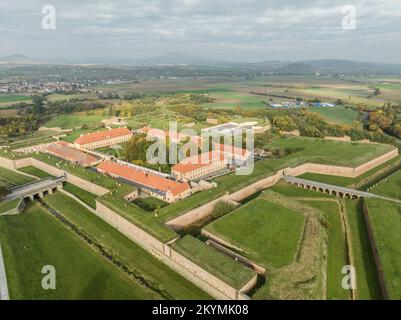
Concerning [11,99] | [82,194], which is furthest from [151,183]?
[11,99]

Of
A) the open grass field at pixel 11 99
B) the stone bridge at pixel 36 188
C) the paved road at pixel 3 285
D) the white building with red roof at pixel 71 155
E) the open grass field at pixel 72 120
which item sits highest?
the open grass field at pixel 11 99

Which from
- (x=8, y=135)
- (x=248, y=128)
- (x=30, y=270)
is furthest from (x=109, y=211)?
(x=8, y=135)

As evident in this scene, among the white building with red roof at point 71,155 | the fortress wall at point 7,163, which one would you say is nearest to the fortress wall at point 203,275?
the white building with red roof at point 71,155

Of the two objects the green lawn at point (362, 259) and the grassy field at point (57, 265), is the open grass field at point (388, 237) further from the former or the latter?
the grassy field at point (57, 265)

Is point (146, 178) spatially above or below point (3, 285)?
above

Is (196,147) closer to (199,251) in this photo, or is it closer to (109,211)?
(109,211)

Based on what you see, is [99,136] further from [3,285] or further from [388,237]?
[388,237]
